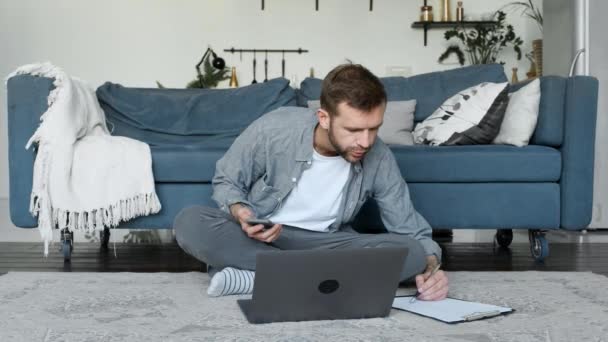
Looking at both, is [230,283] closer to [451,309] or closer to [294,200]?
[294,200]

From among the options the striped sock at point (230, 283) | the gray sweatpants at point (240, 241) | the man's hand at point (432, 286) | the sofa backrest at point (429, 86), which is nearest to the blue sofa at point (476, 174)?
the sofa backrest at point (429, 86)

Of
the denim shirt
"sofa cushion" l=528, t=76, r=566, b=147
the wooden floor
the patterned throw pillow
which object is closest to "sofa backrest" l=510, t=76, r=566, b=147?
"sofa cushion" l=528, t=76, r=566, b=147

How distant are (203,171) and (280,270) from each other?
1.42 meters

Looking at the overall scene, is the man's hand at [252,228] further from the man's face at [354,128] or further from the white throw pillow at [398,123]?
the white throw pillow at [398,123]

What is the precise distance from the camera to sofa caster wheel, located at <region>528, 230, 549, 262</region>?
3.10 metres

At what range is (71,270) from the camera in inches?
113

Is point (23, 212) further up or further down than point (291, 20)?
further down

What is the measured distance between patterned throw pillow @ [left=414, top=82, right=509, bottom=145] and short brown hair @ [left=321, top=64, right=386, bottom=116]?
1.42 meters

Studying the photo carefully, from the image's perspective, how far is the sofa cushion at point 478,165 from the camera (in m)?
3.11

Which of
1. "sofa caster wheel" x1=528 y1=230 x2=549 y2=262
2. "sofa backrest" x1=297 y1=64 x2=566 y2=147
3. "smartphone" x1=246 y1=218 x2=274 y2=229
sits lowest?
"sofa caster wheel" x1=528 y1=230 x2=549 y2=262

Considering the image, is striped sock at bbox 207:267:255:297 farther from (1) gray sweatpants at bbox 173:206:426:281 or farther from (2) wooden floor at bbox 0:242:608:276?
(2) wooden floor at bbox 0:242:608:276

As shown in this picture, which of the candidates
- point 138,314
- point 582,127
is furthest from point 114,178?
point 582,127

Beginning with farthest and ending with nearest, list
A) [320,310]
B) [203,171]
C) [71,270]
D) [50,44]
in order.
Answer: [50,44] < [203,171] < [71,270] < [320,310]

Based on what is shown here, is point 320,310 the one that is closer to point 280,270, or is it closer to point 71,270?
point 280,270
